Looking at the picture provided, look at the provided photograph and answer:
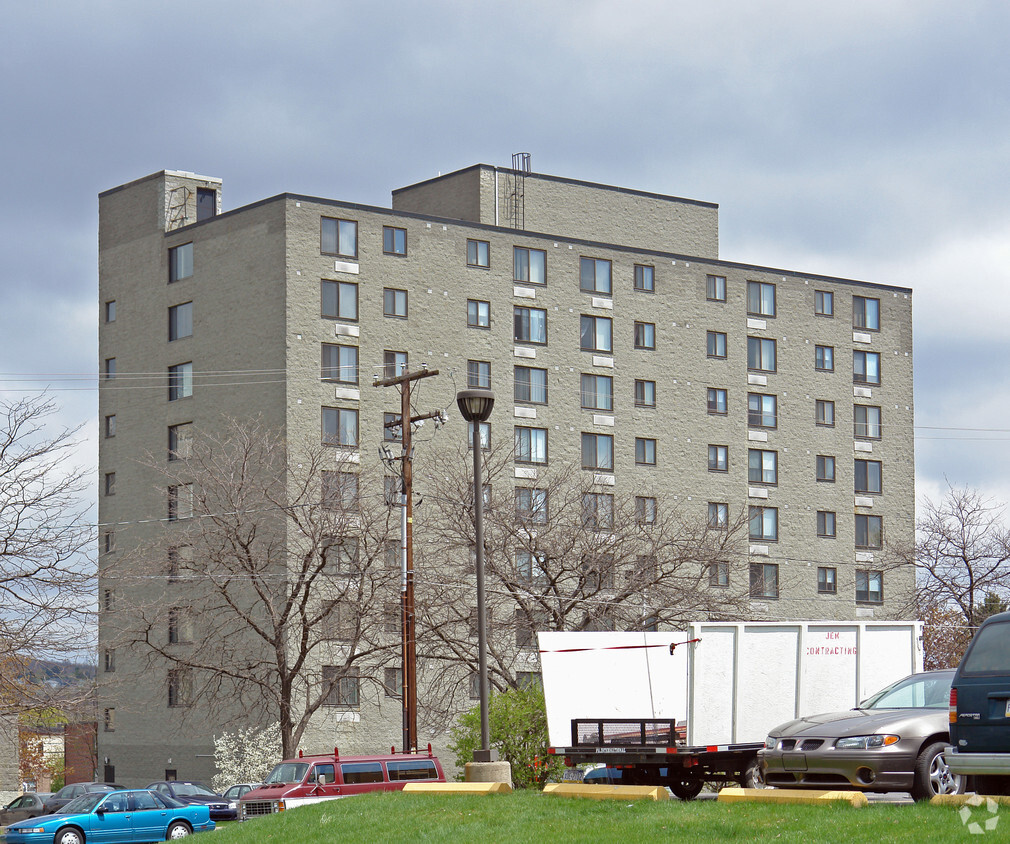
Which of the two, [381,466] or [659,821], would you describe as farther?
[381,466]

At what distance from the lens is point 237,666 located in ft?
152

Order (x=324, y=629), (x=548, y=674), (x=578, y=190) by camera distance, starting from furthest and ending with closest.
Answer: (x=578, y=190)
(x=324, y=629)
(x=548, y=674)

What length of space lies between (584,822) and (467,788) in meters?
4.14

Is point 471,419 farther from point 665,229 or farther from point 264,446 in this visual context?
point 665,229

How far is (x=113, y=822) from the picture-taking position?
3450cm

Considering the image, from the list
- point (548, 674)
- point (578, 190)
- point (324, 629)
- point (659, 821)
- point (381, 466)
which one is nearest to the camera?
point (659, 821)

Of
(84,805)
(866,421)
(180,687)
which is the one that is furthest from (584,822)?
(866,421)

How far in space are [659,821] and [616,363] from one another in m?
53.8

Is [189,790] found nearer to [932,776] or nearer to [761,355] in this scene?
[932,776]

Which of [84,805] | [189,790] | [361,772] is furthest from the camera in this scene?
[189,790]

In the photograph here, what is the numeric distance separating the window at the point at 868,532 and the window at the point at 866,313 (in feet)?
32.0

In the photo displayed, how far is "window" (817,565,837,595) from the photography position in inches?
2842

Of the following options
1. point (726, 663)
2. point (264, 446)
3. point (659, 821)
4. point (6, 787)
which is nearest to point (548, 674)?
point (726, 663)

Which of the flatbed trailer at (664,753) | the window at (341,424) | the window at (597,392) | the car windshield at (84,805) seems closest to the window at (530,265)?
the window at (597,392)
